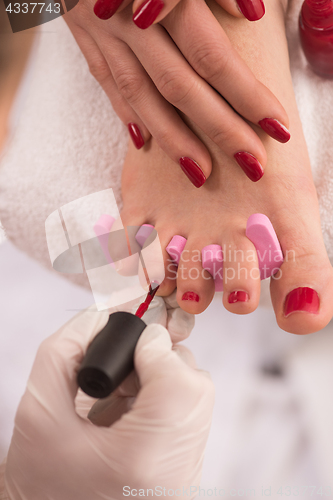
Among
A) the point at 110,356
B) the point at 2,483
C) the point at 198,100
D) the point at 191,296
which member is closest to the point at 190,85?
the point at 198,100

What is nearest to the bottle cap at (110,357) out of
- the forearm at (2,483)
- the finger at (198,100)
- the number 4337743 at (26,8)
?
the forearm at (2,483)

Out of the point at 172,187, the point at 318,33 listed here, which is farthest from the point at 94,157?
the point at 318,33

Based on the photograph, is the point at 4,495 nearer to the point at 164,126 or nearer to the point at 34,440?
the point at 34,440

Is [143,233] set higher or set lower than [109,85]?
lower

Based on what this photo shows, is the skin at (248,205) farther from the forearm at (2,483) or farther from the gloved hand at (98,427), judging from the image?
the forearm at (2,483)

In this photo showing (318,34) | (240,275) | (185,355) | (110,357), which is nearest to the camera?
(110,357)

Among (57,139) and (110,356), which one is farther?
(57,139)

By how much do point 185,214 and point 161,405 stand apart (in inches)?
15.7

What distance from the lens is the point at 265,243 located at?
0.61m

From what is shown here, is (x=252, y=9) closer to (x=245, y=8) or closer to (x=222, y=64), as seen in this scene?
(x=245, y=8)

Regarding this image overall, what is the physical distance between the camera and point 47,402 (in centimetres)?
35

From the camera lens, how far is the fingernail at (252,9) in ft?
2.01

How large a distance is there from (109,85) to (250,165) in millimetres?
359

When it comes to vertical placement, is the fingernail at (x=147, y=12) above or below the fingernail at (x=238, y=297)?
above
